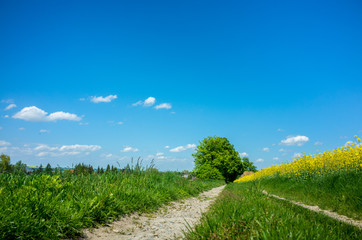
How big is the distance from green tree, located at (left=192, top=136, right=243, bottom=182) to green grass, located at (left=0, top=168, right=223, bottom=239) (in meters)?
42.8

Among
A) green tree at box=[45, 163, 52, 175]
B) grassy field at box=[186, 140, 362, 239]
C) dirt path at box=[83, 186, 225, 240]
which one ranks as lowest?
dirt path at box=[83, 186, 225, 240]

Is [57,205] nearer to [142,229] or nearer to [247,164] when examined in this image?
[142,229]

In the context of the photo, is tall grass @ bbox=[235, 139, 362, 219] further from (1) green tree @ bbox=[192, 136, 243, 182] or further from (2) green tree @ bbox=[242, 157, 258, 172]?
(2) green tree @ bbox=[242, 157, 258, 172]

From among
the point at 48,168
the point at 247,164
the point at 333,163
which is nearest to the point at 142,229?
the point at 48,168

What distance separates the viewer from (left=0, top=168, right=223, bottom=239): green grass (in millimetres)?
3435

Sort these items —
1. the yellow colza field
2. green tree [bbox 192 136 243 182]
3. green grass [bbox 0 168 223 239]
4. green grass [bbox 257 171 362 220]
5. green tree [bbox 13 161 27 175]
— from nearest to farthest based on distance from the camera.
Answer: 1. green grass [bbox 0 168 223 239]
2. green tree [bbox 13 161 27 175]
3. green grass [bbox 257 171 362 220]
4. the yellow colza field
5. green tree [bbox 192 136 243 182]

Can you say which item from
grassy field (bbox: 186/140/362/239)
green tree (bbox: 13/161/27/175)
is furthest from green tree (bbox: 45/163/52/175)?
grassy field (bbox: 186/140/362/239)

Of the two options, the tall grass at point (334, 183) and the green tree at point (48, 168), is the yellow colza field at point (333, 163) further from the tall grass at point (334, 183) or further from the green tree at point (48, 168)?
the green tree at point (48, 168)

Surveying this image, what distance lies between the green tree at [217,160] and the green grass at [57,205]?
4280 centimetres

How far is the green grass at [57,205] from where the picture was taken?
344 cm

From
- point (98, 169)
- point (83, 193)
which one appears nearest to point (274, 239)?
point (83, 193)

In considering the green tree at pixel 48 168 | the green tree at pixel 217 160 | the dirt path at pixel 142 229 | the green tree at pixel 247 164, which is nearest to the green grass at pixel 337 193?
the dirt path at pixel 142 229

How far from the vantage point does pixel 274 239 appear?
2.62m

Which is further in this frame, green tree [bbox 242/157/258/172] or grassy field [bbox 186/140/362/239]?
green tree [bbox 242/157/258/172]
